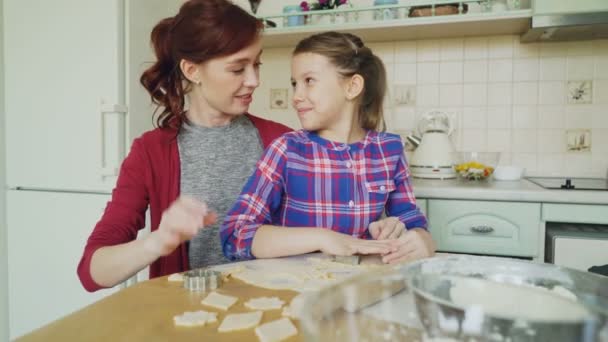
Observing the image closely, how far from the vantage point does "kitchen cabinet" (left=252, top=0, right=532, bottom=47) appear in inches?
75.4

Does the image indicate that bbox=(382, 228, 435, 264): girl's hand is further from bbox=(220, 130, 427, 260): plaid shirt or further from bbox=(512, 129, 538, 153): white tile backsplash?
bbox=(512, 129, 538, 153): white tile backsplash

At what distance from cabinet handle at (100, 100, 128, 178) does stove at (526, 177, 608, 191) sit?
1.59 m

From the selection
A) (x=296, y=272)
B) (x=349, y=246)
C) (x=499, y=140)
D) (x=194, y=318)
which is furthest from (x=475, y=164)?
(x=194, y=318)

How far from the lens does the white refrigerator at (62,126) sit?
1.82m

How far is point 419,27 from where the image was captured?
2035 millimetres

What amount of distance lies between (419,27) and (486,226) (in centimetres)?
89

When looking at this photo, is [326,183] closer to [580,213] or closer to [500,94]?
[580,213]

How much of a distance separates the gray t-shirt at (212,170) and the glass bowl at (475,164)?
106 centimetres

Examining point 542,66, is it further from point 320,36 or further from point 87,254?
point 87,254

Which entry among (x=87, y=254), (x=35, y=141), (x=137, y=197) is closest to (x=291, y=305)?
(x=87, y=254)

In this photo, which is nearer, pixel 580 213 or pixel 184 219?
pixel 184 219

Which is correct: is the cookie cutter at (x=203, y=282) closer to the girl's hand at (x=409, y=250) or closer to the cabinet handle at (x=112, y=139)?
the girl's hand at (x=409, y=250)

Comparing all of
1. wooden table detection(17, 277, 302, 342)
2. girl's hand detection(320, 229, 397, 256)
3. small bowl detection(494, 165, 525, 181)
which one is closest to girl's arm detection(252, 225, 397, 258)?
girl's hand detection(320, 229, 397, 256)

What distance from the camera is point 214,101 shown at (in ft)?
4.06
